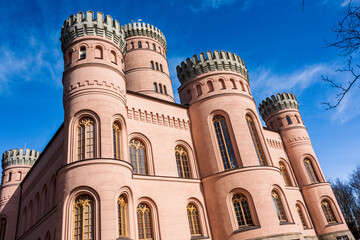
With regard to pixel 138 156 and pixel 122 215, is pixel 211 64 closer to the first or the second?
pixel 138 156

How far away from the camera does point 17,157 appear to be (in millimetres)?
35000

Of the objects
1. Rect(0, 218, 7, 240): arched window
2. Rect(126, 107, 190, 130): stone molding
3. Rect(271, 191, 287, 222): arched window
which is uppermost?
Rect(126, 107, 190, 130): stone molding

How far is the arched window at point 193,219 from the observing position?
61.0 ft

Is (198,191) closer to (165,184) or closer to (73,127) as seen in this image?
(165,184)

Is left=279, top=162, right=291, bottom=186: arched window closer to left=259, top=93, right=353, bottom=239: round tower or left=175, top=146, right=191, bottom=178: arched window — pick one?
left=259, top=93, right=353, bottom=239: round tower

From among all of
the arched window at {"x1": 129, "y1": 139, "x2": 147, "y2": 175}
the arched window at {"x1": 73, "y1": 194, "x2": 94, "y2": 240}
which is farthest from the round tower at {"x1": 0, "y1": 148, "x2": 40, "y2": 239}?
the arched window at {"x1": 73, "y1": 194, "x2": 94, "y2": 240}

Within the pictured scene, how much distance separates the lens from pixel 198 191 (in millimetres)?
20078

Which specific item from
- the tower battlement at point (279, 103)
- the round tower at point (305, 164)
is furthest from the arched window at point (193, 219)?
the tower battlement at point (279, 103)

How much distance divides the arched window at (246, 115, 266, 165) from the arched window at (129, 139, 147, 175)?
30.3 ft

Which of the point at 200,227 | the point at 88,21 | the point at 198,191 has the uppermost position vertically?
the point at 88,21

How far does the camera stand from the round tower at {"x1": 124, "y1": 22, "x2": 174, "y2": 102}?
30031 mm

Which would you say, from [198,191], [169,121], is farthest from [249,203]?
[169,121]

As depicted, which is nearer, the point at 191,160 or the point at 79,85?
the point at 79,85

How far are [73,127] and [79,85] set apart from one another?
296 centimetres
